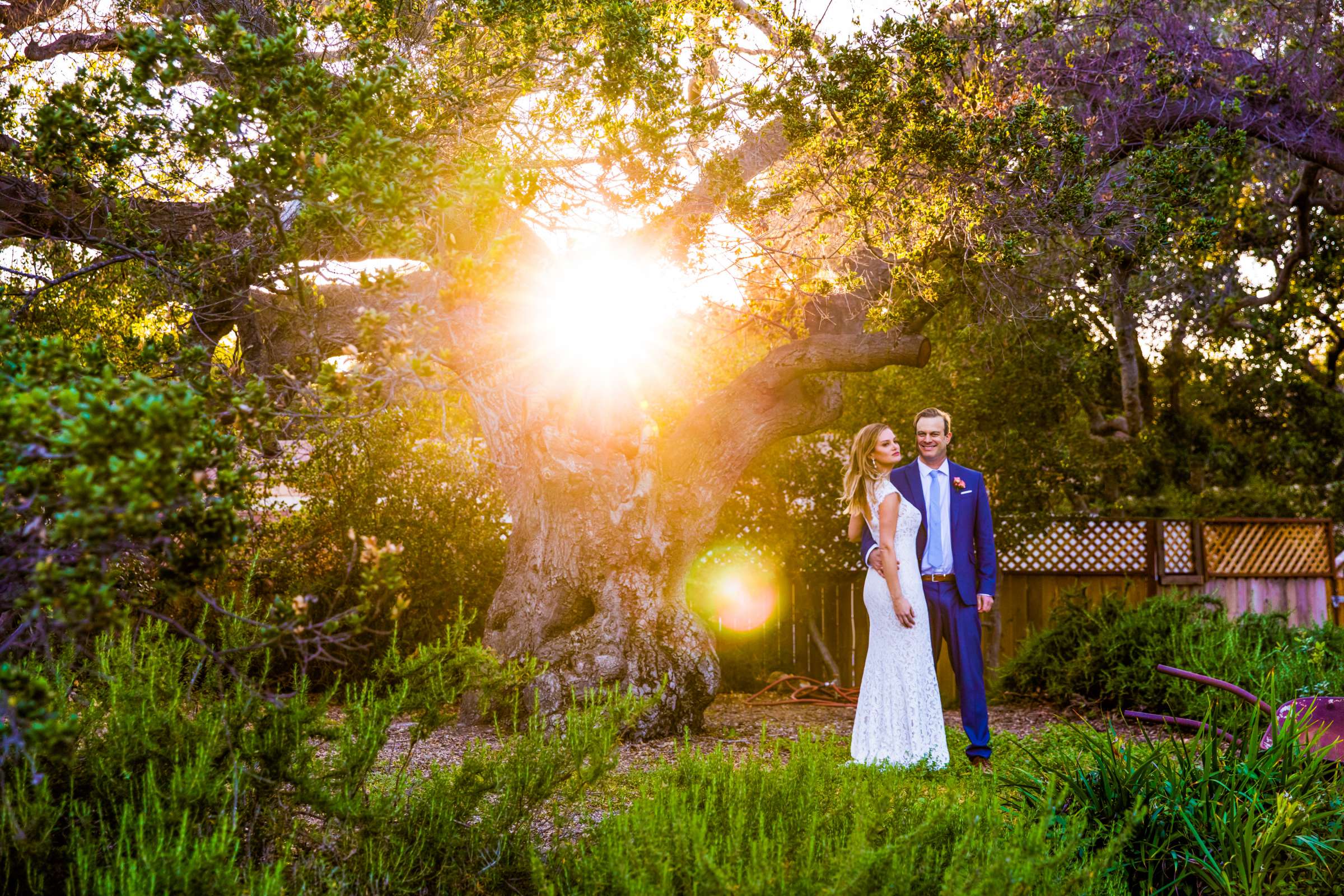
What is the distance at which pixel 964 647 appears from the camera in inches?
233

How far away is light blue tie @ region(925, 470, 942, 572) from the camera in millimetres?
5957

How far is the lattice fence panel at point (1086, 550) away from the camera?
1190 cm

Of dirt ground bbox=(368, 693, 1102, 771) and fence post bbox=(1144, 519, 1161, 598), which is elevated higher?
fence post bbox=(1144, 519, 1161, 598)

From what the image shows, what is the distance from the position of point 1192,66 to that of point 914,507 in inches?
195

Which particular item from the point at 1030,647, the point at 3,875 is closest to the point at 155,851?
the point at 3,875

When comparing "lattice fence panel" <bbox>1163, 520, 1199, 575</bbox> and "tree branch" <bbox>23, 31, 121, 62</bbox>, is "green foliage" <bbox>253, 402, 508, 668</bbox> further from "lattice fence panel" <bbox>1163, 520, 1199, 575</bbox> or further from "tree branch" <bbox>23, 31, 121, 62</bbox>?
"lattice fence panel" <bbox>1163, 520, 1199, 575</bbox>

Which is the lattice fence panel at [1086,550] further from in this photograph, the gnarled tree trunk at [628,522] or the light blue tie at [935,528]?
the light blue tie at [935,528]

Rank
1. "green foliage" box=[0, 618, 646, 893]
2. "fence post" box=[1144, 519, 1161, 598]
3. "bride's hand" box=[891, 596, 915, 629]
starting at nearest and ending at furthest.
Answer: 1. "green foliage" box=[0, 618, 646, 893]
2. "bride's hand" box=[891, 596, 915, 629]
3. "fence post" box=[1144, 519, 1161, 598]

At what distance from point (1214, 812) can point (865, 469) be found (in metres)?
2.77

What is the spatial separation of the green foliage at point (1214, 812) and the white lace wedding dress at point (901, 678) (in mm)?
1739

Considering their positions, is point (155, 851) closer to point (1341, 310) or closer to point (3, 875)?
point (3, 875)

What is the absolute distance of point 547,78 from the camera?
580 centimetres

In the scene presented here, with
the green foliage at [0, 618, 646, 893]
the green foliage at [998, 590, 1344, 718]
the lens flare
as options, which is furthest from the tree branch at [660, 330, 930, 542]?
the green foliage at [0, 618, 646, 893]

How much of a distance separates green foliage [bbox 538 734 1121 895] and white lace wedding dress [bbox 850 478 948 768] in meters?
2.00
